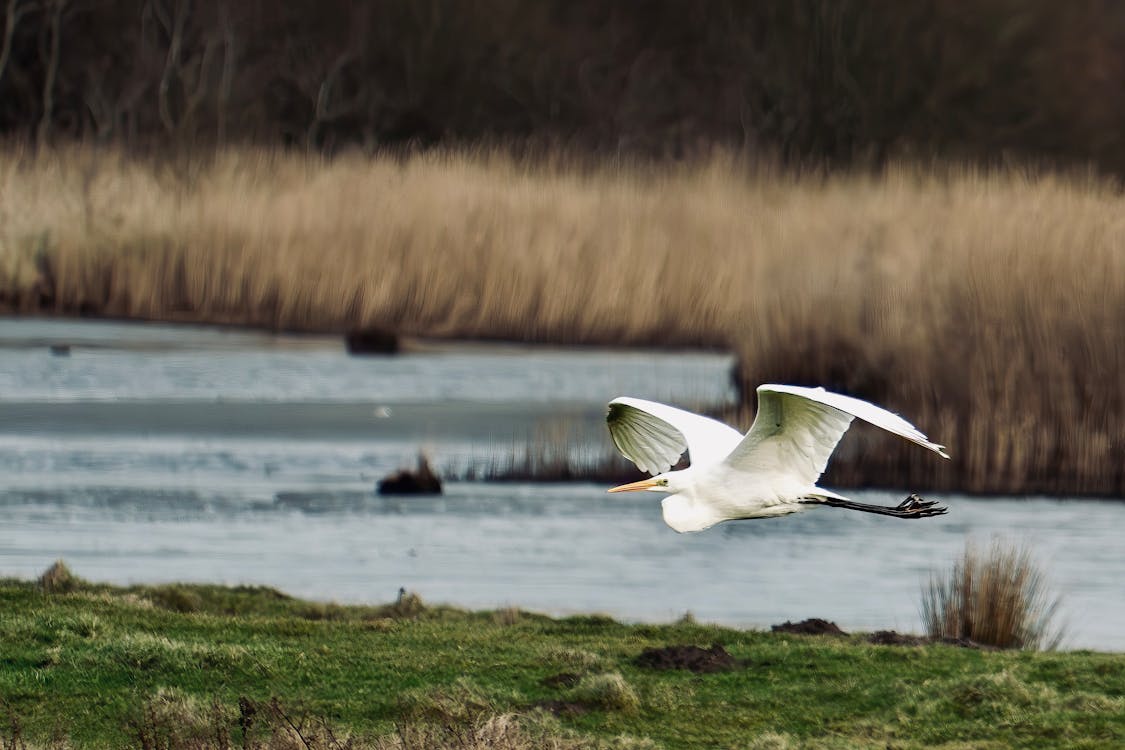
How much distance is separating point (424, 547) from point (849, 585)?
277 cm

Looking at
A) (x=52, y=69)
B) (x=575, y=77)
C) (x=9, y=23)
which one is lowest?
(x=52, y=69)

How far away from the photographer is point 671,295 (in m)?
23.6

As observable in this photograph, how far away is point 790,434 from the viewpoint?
7.96m

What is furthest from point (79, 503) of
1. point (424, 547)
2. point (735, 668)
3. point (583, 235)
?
point (583, 235)

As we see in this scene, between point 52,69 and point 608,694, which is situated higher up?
point 52,69

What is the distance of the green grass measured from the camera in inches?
354

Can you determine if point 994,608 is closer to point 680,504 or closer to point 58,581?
point 680,504

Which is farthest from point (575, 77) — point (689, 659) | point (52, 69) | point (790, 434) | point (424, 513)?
point (790, 434)

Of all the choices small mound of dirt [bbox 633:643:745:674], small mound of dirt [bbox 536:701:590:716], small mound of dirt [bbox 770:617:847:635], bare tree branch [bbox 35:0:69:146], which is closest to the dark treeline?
bare tree branch [bbox 35:0:69:146]

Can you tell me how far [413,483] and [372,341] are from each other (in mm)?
7800

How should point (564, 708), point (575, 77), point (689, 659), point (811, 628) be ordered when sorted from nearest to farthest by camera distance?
point (564, 708) < point (689, 659) < point (811, 628) < point (575, 77)

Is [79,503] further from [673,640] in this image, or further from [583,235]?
[583,235]

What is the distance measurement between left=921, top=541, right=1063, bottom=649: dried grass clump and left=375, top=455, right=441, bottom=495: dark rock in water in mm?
5045

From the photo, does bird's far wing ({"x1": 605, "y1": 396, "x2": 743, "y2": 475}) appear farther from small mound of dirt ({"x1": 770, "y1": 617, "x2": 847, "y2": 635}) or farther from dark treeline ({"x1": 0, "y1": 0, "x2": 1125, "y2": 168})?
dark treeline ({"x1": 0, "y1": 0, "x2": 1125, "y2": 168})
